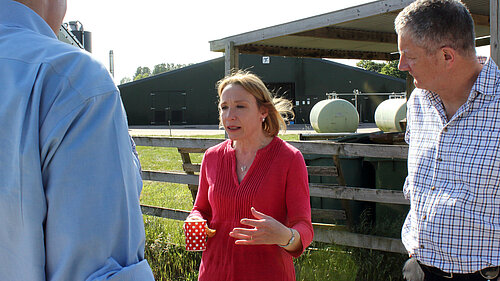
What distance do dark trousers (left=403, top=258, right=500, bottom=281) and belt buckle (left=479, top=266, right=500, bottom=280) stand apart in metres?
0.02

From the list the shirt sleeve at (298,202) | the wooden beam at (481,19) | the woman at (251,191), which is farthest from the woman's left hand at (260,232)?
the wooden beam at (481,19)

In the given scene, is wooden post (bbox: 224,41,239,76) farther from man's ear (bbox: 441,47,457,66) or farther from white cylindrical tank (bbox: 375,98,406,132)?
white cylindrical tank (bbox: 375,98,406,132)

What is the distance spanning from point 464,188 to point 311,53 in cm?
678

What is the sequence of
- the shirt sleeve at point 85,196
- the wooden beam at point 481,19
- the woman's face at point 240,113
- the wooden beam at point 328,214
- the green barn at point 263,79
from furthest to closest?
the green barn at point 263,79, the wooden beam at point 481,19, the wooden beam at point 328,214, the woman's face at point 240,113, the shirt sleeve at point 85,196

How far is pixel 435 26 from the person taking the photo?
2.20 m

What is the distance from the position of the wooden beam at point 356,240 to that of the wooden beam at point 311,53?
3860 mm

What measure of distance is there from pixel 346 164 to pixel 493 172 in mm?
3706

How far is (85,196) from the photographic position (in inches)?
36.7

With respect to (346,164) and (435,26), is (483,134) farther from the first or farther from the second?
(346,164)

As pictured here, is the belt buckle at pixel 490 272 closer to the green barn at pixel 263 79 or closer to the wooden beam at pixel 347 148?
the wooden beam at pixel 347 148

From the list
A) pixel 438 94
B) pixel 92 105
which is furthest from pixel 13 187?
pixel 438 94

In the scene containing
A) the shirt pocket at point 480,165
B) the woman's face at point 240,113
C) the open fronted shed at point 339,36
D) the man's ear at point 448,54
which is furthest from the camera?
the open fronted shed at point 339,36

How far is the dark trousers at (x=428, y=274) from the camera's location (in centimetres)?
213

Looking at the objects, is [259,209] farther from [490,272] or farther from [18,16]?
[18,16]
